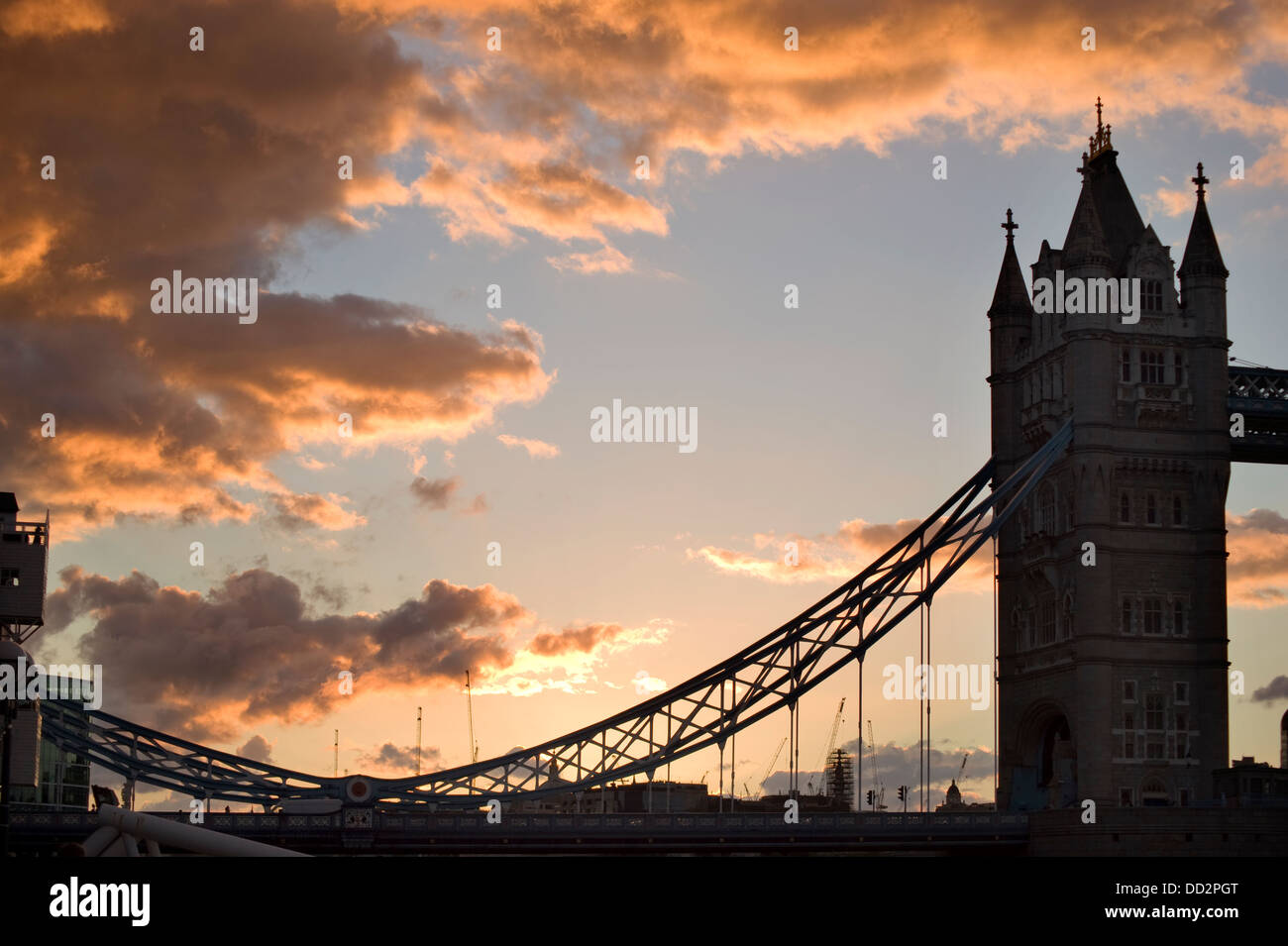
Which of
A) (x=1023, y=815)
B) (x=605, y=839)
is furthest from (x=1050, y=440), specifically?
(x=605, y=839)

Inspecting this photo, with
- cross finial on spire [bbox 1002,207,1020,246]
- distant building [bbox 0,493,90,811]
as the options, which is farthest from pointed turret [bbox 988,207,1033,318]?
distant building [bbox 0,493,90,811]

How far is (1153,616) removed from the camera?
11362cm

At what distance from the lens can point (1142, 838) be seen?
105m

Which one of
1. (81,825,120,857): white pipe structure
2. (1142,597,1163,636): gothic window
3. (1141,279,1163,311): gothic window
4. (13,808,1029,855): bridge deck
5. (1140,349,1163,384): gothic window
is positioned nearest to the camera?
(81,825,120,857): white pipe structure

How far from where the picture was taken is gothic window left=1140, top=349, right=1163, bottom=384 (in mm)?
115250

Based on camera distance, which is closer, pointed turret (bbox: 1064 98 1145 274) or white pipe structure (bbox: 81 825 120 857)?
white pipe structure (bbox: 81 825 120 857)

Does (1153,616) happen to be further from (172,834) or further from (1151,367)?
(172,834)

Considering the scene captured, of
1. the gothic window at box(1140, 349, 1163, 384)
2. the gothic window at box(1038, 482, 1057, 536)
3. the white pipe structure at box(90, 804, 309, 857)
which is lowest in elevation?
the white pipe structure at box(90, 804, 309, 857)

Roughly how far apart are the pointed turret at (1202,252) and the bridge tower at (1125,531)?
11cm

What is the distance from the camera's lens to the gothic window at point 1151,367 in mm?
115250

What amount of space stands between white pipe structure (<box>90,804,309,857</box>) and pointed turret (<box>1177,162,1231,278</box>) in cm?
6964

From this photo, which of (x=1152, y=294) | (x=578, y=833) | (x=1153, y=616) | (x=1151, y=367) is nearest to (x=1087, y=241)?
(x=1152, y=294)

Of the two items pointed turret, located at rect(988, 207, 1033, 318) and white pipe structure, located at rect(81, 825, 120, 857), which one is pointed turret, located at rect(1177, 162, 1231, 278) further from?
white pipe structure, located at rect(81, 825, 120, 857)
